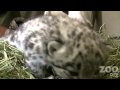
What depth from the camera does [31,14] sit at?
5.23 ft

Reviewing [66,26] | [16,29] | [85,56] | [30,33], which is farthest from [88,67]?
[16,29]

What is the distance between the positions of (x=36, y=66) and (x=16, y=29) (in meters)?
0.23

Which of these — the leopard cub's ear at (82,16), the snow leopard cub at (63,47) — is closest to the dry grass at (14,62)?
the snow leopard cub at (63,47)

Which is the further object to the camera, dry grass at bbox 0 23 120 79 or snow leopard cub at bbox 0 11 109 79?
dry grass at bbox 0 23 120 79

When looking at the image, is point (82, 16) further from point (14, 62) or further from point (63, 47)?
point (14, 62)

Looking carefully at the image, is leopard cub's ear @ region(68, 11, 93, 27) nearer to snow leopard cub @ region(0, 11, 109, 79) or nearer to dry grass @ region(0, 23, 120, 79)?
snow leopard cub @ region(0, 11, 109, 79)

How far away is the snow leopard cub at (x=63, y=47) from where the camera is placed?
1.43 metres

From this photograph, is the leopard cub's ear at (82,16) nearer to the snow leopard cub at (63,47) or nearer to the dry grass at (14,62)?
the snow leopard cub at (63,47)

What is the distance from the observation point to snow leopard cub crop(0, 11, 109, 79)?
143 centimetres

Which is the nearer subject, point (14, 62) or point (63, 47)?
point (63, 47)

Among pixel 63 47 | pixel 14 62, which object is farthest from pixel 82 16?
pixel 14 62

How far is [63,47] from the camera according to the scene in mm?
1434

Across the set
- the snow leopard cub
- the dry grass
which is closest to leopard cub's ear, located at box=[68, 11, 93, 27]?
the snow leopard cub
